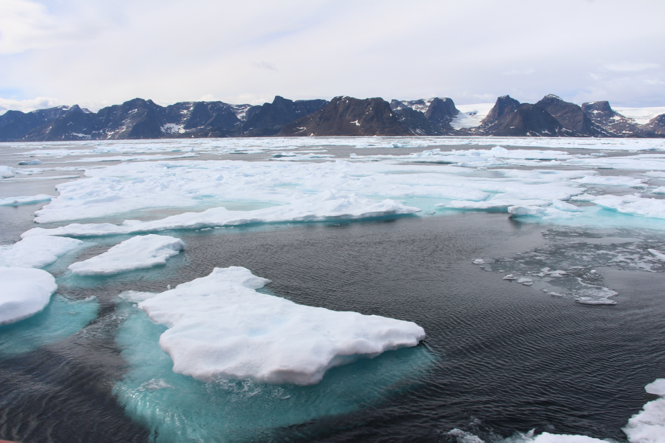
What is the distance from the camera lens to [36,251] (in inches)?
420

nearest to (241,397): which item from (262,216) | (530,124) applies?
(262,216)

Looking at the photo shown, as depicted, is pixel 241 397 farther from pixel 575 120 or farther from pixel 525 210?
pixel 575 120

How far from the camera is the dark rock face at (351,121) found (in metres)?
159

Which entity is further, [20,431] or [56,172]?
[56,172]

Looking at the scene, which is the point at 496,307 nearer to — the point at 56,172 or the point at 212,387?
the point at 212,387

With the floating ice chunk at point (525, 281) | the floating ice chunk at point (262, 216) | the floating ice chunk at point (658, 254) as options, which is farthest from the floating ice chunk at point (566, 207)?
the floating ice chunk at point (525, 281)

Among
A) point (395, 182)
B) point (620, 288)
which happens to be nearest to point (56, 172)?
point (395, 182)

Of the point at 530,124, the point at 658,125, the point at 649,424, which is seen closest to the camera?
the point at 649,424

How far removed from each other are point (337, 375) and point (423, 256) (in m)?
6.05

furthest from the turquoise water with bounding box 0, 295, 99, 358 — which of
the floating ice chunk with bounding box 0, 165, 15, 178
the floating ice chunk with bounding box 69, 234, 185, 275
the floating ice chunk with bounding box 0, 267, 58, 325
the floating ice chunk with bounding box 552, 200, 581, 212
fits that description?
the floating ice chunk with bounding box 0, 165, 15, 178

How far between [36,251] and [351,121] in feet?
545

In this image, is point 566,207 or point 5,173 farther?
point 5,173

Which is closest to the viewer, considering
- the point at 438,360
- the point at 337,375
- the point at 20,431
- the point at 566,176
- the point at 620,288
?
the point at 20,431

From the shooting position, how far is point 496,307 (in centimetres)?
774
